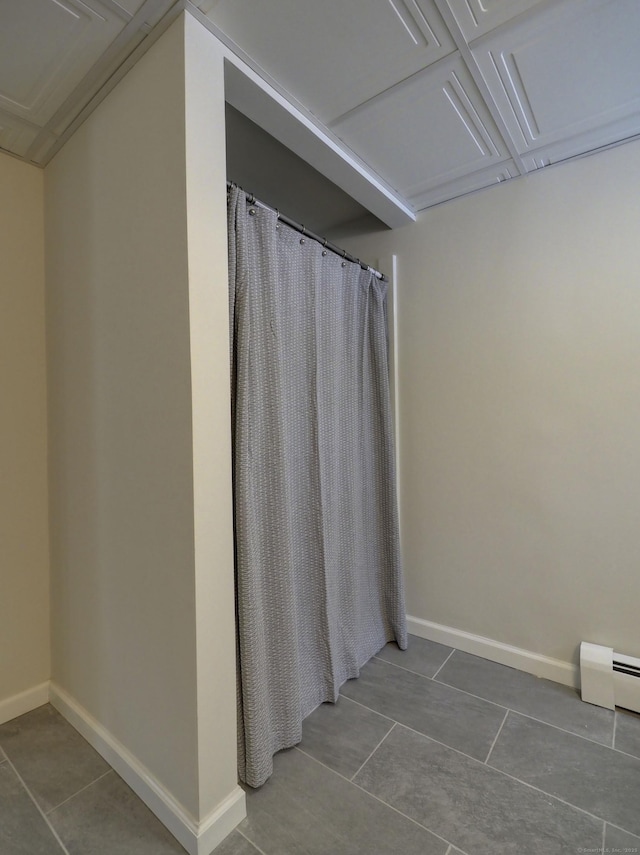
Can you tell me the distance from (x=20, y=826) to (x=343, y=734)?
1.02m

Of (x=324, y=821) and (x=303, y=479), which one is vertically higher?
(x=303, y=479)

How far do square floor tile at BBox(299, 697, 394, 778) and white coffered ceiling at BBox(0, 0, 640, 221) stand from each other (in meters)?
2.28

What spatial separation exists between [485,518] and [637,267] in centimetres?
123

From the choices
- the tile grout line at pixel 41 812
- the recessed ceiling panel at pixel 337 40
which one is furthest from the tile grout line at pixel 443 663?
the recessed ceiling panel at pixel 337 40

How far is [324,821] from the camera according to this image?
1.21 metres

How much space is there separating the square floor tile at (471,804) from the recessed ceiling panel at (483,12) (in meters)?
2.28

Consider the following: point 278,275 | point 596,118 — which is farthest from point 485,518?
point 596,118

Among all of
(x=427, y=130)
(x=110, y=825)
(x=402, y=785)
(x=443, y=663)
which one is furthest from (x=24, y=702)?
(x=427, y=130)

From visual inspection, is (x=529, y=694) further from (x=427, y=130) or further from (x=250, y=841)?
(x=427, y=130)

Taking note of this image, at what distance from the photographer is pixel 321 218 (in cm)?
242

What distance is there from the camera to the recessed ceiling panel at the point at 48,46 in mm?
1082

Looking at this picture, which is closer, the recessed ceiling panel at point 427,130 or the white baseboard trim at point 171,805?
the white baseboard trim at point 171,805

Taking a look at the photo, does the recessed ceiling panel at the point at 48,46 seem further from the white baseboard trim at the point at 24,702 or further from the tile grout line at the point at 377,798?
the tile grout line at the point at 377,798

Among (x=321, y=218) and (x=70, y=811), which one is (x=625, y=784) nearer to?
(x=70, y=811)
